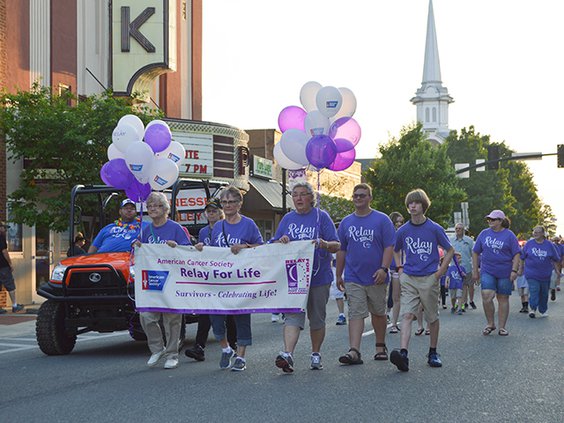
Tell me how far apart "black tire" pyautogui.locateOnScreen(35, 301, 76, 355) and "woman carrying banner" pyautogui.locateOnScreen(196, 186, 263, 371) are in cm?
225

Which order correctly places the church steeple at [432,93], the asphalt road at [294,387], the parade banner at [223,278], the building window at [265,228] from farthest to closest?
1. the church steeple at [432,93]
2. the building window at [265,228]
3. the parade banner at [223,278]
4. the asphalt road at [294,387]

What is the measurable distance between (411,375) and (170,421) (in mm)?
3061

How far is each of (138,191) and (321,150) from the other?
89.8 inches

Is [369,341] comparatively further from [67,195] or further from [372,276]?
[67,195]

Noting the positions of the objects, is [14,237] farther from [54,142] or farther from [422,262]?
[422,262]

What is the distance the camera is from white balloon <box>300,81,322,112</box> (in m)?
10.5

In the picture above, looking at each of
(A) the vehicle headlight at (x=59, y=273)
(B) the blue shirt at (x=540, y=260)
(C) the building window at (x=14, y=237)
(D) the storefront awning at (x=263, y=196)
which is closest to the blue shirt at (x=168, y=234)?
(A) the vehicle headlight at (x=59, y=273)

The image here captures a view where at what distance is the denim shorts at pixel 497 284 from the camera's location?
46.2 feet

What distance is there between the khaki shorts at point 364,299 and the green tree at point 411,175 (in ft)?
157

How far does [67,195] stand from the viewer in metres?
22.3

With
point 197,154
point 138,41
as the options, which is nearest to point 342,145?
point 138,41

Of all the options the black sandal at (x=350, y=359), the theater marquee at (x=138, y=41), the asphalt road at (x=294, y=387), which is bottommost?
the asphalt road at (x=294, y=387)

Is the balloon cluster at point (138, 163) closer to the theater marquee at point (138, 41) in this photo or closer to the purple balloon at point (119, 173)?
the purple balloon at point (119, 173)

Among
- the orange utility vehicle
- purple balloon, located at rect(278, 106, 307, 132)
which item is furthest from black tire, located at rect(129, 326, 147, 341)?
purple balloon, located at rect(278, 106, 307, 132)
